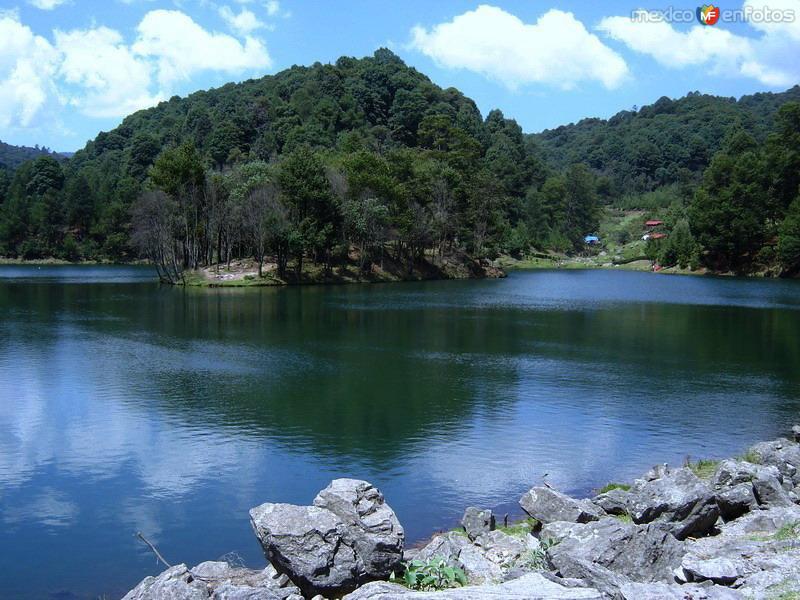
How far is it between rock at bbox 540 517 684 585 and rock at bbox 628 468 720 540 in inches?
98.0

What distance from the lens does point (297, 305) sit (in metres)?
69.2

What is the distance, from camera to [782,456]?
2095 cm

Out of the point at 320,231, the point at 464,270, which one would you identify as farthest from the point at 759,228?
the point at 320,231

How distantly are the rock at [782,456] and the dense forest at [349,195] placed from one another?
70205 mm

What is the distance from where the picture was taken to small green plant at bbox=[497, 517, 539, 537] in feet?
55.5

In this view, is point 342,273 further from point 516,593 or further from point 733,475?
point 516,593

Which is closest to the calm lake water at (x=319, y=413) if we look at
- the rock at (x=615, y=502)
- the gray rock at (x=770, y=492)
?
the rock at (x=615, y=502)

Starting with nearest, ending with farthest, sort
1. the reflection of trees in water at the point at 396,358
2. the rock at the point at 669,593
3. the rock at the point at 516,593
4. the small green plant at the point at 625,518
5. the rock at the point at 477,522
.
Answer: the rock at the point at 516,593 → the rock at the point at 669,593 → the small green plant at the point at 625,518 → the rock at the point at 477,522 → the reflection of trees in water at the point at 396,358

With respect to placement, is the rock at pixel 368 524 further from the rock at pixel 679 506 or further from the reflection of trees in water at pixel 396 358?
the reflection of trees in water at pixel 396 358

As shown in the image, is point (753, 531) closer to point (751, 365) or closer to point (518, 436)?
point (518, 436)

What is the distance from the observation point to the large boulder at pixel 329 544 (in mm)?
12812

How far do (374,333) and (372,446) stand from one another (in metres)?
27.4

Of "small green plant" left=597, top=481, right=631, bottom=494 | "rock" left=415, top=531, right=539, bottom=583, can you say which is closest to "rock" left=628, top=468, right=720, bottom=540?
"rock" left=415, top=531, right=539, bottom=583

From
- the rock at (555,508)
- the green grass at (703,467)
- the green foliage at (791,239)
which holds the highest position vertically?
the green foliage at (791,239)
